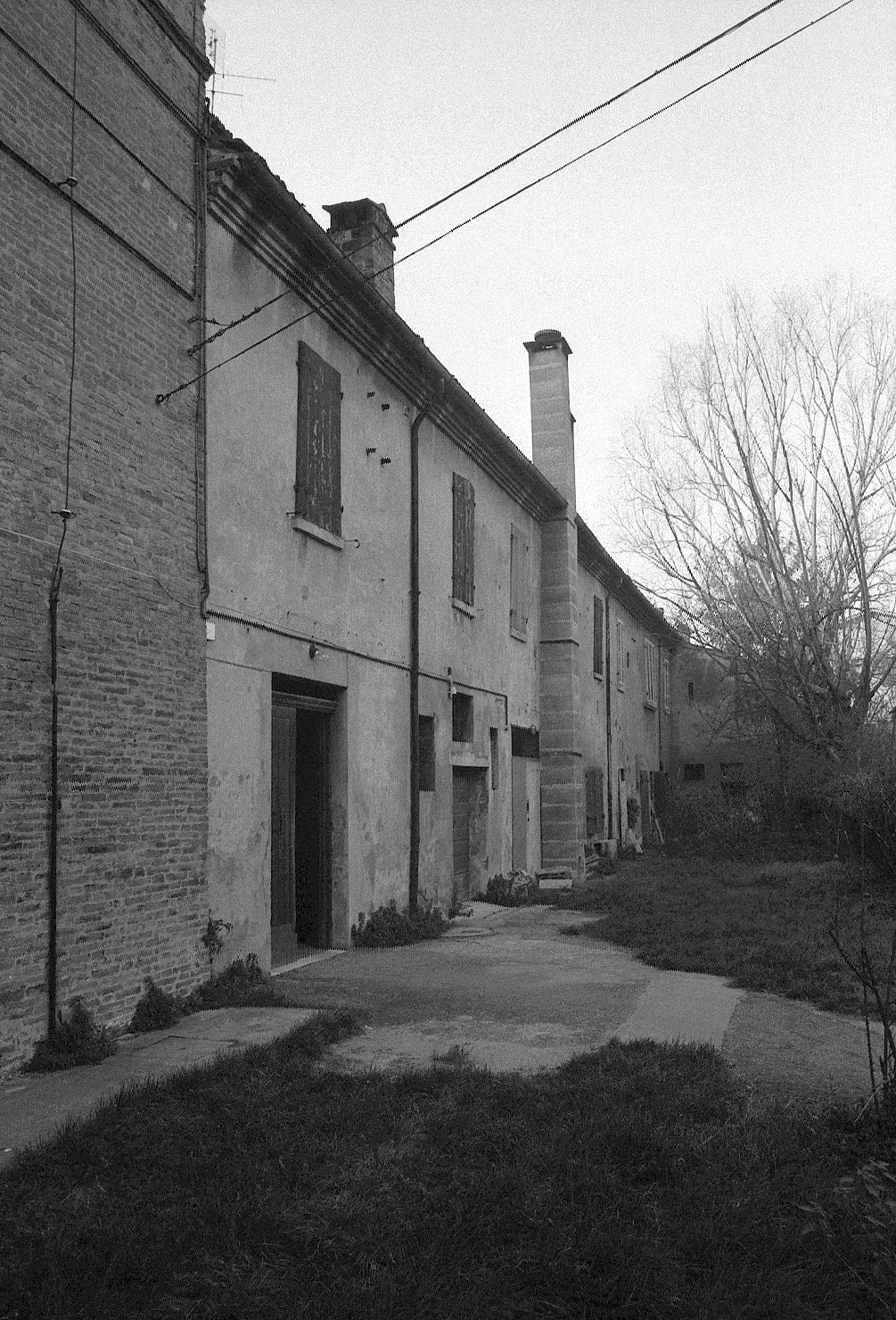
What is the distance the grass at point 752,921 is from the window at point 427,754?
2.24 metres

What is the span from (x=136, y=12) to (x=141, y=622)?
3.99m

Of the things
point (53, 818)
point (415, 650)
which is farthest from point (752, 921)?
point (53, 818)

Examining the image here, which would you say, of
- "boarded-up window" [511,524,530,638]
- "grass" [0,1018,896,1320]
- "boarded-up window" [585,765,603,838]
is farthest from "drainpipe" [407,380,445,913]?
"boarded-up window" [585,765,603,838]

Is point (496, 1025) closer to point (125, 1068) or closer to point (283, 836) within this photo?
point (125, 1068)

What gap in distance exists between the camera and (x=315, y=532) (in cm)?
946

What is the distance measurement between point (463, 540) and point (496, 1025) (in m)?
7.84

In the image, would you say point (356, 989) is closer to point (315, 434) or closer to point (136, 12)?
point (315, 434)

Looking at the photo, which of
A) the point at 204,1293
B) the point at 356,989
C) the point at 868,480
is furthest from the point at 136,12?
the point at 868,480

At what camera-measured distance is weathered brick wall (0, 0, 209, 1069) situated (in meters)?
5.89

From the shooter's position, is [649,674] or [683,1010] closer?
[683,1010]

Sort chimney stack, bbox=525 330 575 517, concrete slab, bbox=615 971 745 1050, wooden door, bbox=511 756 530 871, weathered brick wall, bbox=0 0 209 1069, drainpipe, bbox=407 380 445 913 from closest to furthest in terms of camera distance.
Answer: weathered brick wall, bbox=0 0 209 1069 < concrete slab, bbox=615 971 745 1050 < drainpipe, bbox=407 380 445 913 < wooden door, bbox=511 756 530 871 < chimney stack, bbox=525 330 575 517

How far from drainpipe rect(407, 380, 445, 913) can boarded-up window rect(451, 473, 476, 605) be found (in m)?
1.39

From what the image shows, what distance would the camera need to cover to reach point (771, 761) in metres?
24.3

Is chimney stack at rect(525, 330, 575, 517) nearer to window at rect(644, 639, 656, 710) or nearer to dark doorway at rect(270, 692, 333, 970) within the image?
dark doorway at rect(270, 692, 333, 970)
